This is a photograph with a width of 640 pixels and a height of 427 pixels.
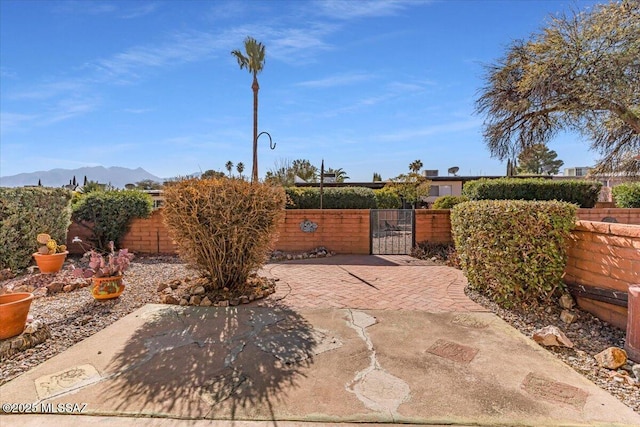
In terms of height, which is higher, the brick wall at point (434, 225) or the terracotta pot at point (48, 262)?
the brick wall at point (434, 225)

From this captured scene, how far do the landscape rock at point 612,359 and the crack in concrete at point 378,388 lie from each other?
1.91 m

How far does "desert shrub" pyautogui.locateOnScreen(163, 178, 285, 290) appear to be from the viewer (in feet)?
14.6

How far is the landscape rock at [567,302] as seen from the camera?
400 centimetres

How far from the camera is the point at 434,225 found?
28.8 ft

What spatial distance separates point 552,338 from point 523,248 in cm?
125

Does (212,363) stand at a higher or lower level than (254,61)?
lower

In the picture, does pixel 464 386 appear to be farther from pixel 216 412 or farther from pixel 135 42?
pixel 135 42

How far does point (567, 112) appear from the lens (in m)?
9.14

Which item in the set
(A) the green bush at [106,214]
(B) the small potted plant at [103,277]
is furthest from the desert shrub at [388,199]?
(B) the small potted plant at [103,277]

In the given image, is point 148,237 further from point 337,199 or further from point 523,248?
point 523,248

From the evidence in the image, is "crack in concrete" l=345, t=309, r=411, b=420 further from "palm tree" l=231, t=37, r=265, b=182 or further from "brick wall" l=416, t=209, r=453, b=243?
"palm tree" l=231, t=37, r=265, b=182

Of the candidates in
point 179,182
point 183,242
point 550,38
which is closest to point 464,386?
point 183,242

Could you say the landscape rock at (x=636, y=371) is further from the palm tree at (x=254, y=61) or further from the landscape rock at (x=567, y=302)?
the palm tree at (x=254, y=61)

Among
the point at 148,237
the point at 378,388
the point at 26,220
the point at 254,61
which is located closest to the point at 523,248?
the point at 378,388
